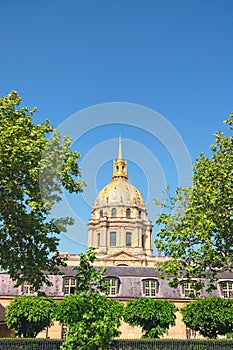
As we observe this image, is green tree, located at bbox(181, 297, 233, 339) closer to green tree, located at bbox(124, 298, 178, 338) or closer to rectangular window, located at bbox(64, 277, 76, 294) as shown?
green tree, located at bbox(124, 298, 178, 338)

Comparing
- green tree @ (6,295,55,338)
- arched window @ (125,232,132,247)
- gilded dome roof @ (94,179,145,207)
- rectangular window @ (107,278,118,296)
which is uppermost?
arched window @ (125,232,132,247)

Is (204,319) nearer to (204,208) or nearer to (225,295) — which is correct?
(225,295)

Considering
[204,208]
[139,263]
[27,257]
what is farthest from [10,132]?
[139,263]

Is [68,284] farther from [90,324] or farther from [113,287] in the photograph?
[90,324]

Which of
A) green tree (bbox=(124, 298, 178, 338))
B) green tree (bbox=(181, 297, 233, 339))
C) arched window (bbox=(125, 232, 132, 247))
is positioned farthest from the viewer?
arched window (bbox=(125, 232, 132, 247))

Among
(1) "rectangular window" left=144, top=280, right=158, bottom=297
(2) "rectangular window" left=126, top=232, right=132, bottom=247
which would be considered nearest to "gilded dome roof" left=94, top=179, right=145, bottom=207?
(1) "rectangular window" left=144, top=280, right=158, bottom=297

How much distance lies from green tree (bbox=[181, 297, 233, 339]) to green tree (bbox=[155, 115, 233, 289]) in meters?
12.0

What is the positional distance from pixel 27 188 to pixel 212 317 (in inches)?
794

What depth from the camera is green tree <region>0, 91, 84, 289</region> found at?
18.4 meters

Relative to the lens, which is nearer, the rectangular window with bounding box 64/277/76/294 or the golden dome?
the golden dome

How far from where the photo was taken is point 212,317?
31328 mm

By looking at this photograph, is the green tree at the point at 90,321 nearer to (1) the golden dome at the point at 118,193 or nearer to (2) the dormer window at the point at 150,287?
(1) the golden dome at the point at 118,193

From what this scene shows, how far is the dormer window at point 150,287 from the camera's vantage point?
41.7 metres

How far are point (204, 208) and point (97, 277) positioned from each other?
31.2ft
